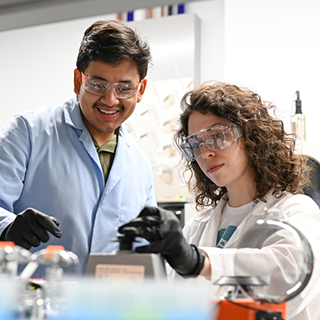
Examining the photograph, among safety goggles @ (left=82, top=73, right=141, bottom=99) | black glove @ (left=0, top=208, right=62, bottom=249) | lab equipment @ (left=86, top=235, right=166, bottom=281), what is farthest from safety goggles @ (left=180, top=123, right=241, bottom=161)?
lab equipment @ (left=86, top=235, right=166, bottom=281)

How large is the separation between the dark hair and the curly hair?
0.84 ft

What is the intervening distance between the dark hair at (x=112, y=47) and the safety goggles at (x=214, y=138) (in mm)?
434

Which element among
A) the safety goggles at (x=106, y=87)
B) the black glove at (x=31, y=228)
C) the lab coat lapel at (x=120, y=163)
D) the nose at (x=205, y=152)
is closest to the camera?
the black glove at (x=31, y=228)

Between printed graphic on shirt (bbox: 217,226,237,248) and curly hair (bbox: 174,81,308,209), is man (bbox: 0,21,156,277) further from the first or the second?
printed graphic on shirt (bbox: 217,226,237,248)

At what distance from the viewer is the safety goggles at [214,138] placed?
142 cm

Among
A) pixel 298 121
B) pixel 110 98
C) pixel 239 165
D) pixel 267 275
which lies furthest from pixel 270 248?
pixel 298 121

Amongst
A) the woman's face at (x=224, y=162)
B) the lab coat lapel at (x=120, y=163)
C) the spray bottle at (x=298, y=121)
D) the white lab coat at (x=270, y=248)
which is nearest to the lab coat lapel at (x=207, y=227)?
the white lab coat at (x=270, y=248)

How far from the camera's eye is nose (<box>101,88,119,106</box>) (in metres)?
1.61

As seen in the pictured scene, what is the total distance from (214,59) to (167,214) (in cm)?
330

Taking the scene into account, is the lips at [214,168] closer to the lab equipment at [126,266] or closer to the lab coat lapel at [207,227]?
the lab coat lapel at [207,227]

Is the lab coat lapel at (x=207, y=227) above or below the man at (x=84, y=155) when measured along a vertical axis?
below

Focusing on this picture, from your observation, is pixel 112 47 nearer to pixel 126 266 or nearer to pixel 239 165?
pixel 239 165

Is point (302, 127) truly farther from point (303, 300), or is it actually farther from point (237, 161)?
point (303, 300)

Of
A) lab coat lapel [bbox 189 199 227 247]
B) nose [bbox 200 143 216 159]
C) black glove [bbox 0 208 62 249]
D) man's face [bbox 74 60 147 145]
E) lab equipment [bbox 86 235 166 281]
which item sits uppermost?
man's face [bbox 74 60 147 145]
